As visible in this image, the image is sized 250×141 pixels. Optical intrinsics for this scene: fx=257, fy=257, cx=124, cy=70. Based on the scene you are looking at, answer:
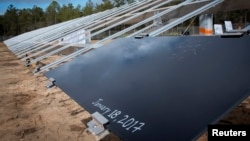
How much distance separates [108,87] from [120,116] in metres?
0.51

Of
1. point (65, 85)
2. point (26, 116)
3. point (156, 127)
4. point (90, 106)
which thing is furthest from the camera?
point (26, 116)

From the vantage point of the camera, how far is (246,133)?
1642 millimetres

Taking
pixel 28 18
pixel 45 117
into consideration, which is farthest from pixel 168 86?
pixel 28 18

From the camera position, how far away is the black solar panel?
125 centimetres

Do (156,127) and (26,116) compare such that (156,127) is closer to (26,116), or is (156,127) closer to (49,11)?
(26,116)

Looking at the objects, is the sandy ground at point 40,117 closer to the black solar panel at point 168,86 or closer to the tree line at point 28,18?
the black solar panel at point 168,86

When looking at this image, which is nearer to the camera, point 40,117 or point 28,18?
point 40,117

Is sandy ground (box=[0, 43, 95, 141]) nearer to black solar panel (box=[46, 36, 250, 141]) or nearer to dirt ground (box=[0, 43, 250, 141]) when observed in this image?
dirt ground (box=[0, 43, 250, 141])

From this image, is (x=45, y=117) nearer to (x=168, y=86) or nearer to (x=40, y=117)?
(x=40, y=117)

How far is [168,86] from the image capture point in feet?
5.24

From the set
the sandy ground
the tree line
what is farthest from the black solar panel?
the tree line

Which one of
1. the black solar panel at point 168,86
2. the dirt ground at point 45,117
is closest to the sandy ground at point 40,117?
the dirt ground at point 45,117

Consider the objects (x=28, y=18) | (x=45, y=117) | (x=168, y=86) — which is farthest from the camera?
(x=28, y=18)

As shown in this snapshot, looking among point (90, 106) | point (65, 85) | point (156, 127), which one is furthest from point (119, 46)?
point (156, 127)
